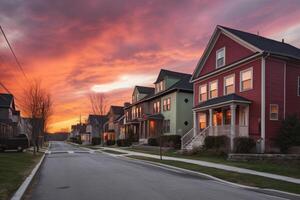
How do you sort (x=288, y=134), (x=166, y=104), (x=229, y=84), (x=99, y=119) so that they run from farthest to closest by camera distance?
(x=99, y=119)
(x=166, y=104)
(x=229, y=84)
(x=288, y=134)

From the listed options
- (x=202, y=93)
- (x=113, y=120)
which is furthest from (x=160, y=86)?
(x=113, y=120)

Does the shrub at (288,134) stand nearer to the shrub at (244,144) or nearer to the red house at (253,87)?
the red house at (253,87)

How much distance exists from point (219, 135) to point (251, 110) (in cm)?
322

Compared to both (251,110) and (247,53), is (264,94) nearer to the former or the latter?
(251,110)

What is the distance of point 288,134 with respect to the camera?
25562 millimetres

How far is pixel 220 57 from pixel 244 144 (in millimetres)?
9716

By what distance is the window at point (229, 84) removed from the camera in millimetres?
30312

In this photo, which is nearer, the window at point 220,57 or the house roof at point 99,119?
the window at point 220,57

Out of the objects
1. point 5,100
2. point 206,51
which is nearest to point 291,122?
point 206,51

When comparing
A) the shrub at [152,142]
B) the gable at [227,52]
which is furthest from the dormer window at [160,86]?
the gable at [227,52]

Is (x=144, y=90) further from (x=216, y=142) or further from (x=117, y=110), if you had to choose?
(x=216, y=142)

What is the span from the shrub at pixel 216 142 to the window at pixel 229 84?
15.8ft

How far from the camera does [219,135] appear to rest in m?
28.2

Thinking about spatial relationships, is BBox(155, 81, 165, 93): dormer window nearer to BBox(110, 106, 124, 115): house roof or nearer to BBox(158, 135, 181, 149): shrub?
BBox(158, 135, 181, 149): shrub
